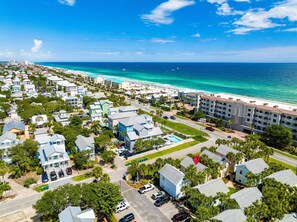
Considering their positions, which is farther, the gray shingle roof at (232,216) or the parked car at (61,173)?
the parked car at (61,173)

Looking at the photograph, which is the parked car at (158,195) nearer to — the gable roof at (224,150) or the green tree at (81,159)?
the green tree at (81,159)

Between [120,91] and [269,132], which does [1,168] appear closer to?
[269,132]

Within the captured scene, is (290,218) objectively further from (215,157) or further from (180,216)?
(215,157)

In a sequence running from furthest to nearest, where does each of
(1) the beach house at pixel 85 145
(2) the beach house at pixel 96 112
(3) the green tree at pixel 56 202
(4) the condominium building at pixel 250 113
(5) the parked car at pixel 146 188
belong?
(2) the beach house at pixel 96 112 → (4) the condominium building at pixel 250 113 → (1) the beach house at pixel 85 145 → (5) the parked car at pixel 146 188 → (3) the green tree at pixel 56 202

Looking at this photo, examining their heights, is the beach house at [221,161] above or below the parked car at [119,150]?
above

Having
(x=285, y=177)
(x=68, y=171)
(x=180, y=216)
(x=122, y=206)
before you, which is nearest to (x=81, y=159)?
(x=68, y=171)

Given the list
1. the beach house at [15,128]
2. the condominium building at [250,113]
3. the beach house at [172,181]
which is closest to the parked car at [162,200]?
the beach house at [172,181]
